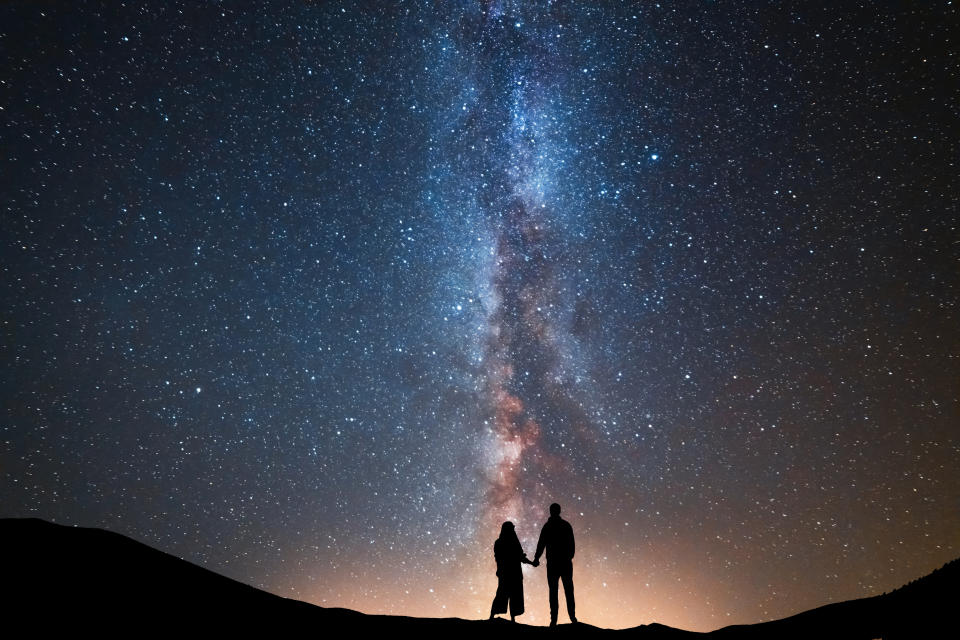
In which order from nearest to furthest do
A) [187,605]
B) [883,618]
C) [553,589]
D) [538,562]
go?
1. [187,605]
2. [883,618]
3. [553,589]
4. [538,562]

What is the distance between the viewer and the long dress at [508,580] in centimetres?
779

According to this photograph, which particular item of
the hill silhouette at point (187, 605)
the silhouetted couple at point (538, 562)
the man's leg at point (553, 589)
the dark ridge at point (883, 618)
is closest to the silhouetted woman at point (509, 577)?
the silhouetted couple at point (538, 562)

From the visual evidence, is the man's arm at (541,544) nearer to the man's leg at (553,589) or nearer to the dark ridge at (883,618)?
the man's leg at (553,589)

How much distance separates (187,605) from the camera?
16.2 ft

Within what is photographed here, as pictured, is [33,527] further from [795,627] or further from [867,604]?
[867,604]

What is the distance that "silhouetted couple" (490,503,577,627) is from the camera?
728 centimetres

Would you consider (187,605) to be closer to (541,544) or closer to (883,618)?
(541,544)

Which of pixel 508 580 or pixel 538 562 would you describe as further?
pixel 508 580

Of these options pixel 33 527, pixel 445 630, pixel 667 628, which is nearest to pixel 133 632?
pixel 33 527

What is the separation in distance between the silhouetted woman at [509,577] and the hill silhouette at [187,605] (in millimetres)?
1703

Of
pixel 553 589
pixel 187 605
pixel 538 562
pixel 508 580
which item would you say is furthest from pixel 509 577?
pixel 187 605

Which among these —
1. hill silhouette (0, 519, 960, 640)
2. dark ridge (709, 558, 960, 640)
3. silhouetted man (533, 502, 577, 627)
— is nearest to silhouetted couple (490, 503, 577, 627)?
silhouetted man (533, 502, 577, 627)

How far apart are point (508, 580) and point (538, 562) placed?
1.81 ft

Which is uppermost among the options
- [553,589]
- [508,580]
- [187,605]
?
[508,580]
